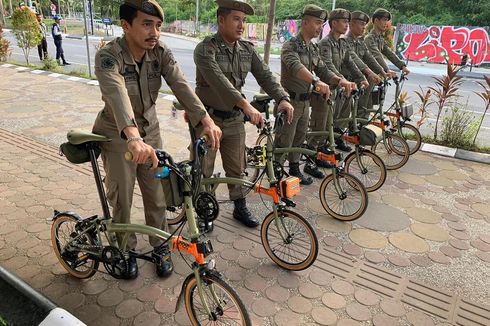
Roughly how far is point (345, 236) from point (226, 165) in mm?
1353

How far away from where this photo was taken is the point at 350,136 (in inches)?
172

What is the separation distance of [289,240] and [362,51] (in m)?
3.63

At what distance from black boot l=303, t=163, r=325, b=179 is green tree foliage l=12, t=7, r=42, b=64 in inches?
444

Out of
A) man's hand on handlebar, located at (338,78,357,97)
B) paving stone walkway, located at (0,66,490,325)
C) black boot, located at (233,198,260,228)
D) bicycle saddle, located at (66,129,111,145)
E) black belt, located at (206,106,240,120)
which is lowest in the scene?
paving stone walkway, located at (0,66,490,325)

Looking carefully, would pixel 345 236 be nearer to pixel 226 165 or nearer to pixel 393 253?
pixel 393 253

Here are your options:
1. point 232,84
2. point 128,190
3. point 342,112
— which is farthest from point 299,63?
point 128,190

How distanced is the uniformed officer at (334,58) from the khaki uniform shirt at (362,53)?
21 centimetres

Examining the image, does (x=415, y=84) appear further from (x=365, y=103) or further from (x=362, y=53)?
(x=362, y=53)

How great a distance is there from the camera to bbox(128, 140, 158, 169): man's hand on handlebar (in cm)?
203

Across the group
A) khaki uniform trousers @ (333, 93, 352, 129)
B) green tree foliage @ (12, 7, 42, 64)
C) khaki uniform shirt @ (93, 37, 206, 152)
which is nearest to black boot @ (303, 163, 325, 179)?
khaki uniform trousers @ (333, 93, 352, 129)

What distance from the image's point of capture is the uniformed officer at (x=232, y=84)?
3.25 meters

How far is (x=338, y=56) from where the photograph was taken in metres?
5.13

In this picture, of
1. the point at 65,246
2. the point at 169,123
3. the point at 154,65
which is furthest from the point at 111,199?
the point at 169,123

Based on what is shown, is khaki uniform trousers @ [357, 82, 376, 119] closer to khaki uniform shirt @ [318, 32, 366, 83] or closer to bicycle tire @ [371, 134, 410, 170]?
khaki uniform shirt @ [318, 32, 366, 83]
